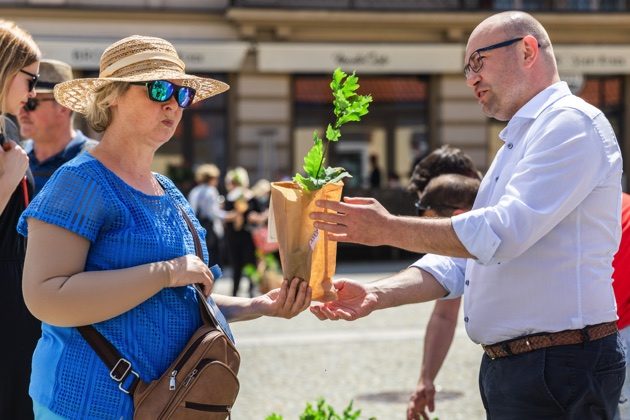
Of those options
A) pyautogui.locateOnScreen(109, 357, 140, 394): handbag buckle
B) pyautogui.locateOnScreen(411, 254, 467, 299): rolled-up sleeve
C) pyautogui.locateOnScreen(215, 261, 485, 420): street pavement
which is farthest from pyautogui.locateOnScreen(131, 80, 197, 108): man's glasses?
pyautogui.locateOnScreen(215, 261, 485, 420): street pavement

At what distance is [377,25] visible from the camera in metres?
23.2

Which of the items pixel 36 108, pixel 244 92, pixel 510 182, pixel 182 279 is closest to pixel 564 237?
pixel 510 182

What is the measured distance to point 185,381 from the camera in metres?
2.82

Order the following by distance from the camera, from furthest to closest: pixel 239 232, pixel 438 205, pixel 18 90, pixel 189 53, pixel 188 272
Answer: pixel 189 53 → pixel 239 232 → pixel 438 205 → pixel 18 90 → pixel 188 272

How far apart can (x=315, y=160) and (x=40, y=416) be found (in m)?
1.05

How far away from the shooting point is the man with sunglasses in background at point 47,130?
4859 millimetres

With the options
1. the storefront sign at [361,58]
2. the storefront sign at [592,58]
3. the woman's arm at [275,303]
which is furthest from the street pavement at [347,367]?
the storefront sign at [592,58]

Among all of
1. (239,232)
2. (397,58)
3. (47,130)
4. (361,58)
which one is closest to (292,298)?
(47,130)

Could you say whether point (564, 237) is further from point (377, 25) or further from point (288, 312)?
point (377, 25)

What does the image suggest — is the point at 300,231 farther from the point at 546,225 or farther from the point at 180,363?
the point at 546,225

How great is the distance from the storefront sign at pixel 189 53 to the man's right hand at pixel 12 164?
698 inches

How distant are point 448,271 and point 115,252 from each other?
1.37m

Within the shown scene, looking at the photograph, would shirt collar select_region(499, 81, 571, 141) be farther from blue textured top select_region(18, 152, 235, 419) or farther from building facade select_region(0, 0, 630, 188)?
building facade select_region(0, 0, 630, 188)

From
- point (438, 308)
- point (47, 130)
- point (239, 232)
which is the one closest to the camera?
point (438, 308)
